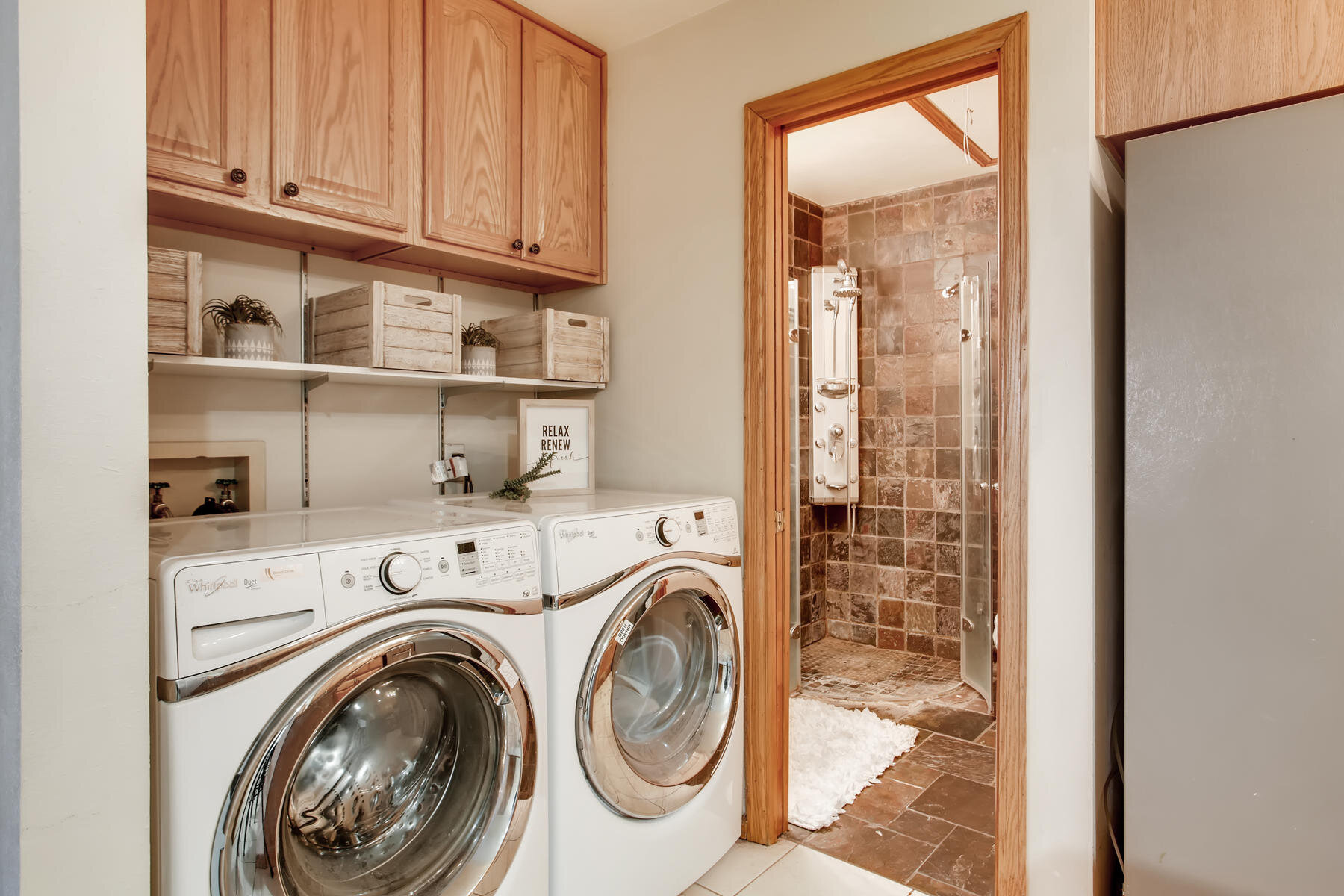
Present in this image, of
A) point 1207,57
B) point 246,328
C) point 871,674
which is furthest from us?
point 871,674

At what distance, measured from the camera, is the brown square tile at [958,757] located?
2.53m

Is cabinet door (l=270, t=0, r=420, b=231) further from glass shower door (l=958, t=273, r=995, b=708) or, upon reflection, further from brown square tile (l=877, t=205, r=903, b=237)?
brown square tile (l=877, t=205, r=903, b=237)

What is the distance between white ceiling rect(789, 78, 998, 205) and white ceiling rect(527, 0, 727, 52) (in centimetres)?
87

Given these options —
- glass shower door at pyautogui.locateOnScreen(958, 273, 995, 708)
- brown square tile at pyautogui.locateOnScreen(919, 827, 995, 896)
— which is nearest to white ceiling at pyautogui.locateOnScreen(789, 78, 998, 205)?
glass shower door at pyautogui.locateOnScreen(958, 273, 995, 708)

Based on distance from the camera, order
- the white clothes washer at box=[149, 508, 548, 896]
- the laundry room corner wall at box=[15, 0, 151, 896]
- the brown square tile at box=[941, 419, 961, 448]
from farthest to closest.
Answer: the brown square tile at box=[941, 419, 961, 448], the white clothes washer at box=[149, 508, 548, 896], the laundry room corner wall at box=[15, 0, 151, 896]

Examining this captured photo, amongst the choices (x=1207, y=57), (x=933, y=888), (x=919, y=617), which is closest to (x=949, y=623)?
(x=919, y=617)

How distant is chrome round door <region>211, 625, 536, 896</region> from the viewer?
1.07m

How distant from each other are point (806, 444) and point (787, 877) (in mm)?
2256

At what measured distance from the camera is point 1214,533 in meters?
1.28

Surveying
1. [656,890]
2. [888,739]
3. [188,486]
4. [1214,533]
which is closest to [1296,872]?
[1214,533]

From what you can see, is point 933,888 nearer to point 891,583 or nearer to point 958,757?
point 958,757

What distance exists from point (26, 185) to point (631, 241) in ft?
5.66

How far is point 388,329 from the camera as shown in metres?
1.85

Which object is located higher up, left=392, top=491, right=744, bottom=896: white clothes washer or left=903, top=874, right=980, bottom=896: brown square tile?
left=392, top=491, right=744, bottom=896: white clothes washer
